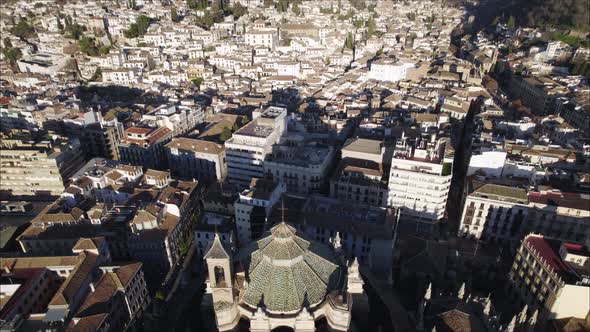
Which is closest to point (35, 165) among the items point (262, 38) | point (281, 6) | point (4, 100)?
point (4, 100)

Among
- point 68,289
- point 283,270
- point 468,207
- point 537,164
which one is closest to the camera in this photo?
point 283,270

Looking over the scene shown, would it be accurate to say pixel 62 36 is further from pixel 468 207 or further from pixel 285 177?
pixel 468 207

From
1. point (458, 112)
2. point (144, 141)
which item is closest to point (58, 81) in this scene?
point (144, 141)

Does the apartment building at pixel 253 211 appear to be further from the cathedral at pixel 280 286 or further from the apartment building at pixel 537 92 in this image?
the apartment building at pixel 537 92

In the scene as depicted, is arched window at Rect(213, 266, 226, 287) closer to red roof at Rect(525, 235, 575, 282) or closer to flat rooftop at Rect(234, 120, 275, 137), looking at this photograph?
red roof at Rect(525, 235, 575, 282)

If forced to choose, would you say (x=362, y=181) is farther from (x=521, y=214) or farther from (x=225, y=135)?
(x=225, y=135)

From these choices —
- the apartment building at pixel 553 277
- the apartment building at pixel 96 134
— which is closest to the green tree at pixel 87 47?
the apartment building at pixel 96 134
